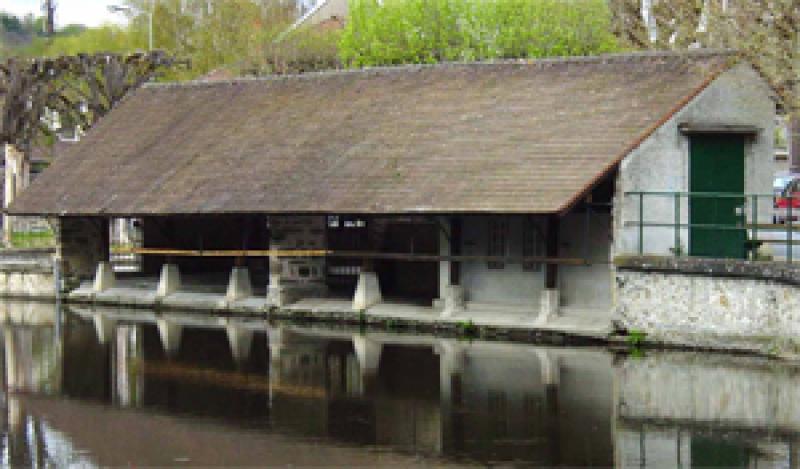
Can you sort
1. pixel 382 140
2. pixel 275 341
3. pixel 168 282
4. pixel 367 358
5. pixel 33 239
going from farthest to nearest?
1. pixel 33 239
2. pixel 168 282
3. pixel 382 140
4. pixel 275 341
5. pixel 367 358

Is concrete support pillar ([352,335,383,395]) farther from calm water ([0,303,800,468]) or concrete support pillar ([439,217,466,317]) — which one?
concrete support pillar ([439,217,466,317])

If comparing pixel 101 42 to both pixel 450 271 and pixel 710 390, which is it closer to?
pixel 450 271

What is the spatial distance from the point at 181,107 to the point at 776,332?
52.5 ft

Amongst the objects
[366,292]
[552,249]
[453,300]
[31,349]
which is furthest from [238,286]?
[552,249]

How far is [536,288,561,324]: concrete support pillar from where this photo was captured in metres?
21.8

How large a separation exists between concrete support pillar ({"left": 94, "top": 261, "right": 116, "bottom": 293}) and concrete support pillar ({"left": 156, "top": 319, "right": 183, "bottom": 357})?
419 centimetres

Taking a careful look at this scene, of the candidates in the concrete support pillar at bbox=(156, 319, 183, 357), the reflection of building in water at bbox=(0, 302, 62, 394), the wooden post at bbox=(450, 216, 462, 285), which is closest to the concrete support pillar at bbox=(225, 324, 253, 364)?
the concrete support pillar at bbox=(156, 319, 183, 357)

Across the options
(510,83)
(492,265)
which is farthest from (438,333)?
(510,83)

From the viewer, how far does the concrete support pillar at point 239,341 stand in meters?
19.8

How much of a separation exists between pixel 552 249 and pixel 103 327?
806 cm

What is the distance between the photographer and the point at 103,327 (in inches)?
945

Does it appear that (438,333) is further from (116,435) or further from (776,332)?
(116,435)

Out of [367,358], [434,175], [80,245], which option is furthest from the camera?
[80,245]

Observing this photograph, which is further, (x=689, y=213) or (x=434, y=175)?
(x=434, y=175)
